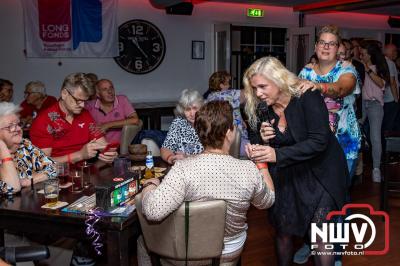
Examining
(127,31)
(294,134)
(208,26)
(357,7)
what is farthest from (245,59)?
(294,134)

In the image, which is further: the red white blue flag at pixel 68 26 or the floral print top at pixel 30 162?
the red white blue flag at pixel 68 26

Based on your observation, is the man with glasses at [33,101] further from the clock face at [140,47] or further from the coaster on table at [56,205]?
the coaster on table at [56,205]

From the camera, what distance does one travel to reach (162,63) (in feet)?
26.3

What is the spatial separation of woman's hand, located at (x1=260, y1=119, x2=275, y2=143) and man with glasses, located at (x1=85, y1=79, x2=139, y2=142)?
245cm

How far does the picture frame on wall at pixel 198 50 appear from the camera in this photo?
27.3 feet

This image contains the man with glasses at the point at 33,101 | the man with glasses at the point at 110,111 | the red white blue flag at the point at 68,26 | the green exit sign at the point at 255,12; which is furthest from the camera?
the green exit sign at the point at 255,12

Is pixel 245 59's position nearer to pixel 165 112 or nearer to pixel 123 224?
pixel 165 112

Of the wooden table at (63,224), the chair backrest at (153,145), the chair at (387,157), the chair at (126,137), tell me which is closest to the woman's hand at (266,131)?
the wooden table at (63,224)

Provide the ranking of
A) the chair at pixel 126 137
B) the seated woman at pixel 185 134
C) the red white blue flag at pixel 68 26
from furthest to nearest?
1. the red white blue flag at pixel 68 26
2. the chair at pixel 126 137
3. the seated woman at pixel 185 134

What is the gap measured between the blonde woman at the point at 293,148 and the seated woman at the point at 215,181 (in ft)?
0.75

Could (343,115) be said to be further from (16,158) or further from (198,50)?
(198,50)

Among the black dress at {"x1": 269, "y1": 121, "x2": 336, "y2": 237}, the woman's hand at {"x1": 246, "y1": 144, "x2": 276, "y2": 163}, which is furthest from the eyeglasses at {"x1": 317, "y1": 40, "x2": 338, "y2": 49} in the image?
the woman's hand at {"x1": 246, "y1": 144, "x2": 276, "y2": 163}

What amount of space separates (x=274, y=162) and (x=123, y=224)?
80 centimetres

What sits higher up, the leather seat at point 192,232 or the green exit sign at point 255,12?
the green exit sign at point 255,12
